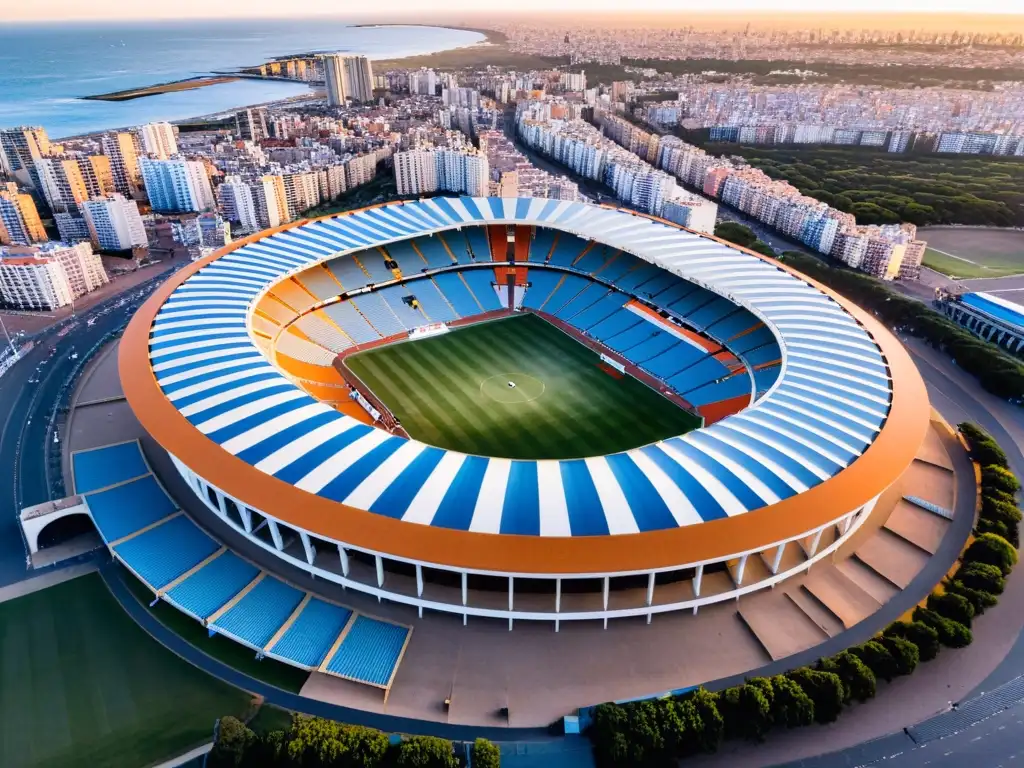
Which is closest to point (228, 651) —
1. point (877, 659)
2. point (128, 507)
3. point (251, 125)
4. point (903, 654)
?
point (128, 507)

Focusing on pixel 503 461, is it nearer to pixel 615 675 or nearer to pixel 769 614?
pixel 615 675

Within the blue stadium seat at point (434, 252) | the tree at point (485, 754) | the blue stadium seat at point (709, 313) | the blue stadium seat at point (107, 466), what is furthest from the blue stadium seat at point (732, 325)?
the blue stadium seat at point (107, 466)

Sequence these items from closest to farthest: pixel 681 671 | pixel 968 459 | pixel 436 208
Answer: pixel 681 671, pixel 968 459, pixel 436 208

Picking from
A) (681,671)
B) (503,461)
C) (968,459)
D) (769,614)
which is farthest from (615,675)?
(968,459)

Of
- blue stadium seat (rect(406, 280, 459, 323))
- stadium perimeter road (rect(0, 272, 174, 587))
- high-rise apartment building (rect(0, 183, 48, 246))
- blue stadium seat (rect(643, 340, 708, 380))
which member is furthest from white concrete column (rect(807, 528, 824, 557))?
high-rise apartment building (rect(0, 183, 48, 246))

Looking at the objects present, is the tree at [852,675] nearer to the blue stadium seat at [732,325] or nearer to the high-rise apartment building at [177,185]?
the blue stadium seat at [732,325]

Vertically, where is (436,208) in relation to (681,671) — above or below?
above
